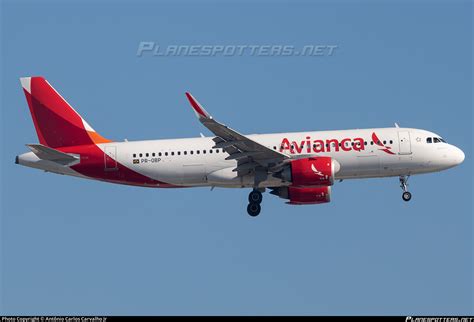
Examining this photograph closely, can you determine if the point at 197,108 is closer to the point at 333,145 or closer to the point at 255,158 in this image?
the point at 255,158

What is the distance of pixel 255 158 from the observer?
59250mm

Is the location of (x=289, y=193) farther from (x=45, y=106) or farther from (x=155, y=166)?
(x=45, y=106)

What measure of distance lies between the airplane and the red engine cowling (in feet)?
0.19

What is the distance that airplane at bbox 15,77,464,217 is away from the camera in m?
59.0

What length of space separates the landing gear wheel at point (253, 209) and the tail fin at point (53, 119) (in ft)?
31.9

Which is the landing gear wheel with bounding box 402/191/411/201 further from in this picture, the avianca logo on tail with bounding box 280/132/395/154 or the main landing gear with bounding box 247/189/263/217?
the main landing gear with bounding box 247/189/263/217

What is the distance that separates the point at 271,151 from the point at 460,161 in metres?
11.5

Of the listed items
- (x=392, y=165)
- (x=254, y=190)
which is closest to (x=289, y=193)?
(x=254, y=190)

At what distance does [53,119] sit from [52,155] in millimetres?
3394

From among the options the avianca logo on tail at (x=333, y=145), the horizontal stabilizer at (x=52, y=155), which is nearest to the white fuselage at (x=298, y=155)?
the avianca logo on tail at (x=333, y=145)

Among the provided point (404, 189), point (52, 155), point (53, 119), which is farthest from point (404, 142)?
point (53, 119)

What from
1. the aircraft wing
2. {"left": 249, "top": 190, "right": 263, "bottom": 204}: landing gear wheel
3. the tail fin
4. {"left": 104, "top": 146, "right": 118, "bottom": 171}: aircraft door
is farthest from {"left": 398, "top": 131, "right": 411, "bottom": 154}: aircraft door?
the tail fin

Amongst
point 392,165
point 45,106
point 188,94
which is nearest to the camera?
point 188,94

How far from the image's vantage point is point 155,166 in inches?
2415
